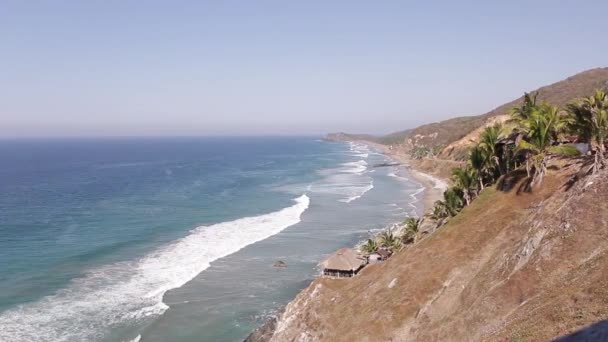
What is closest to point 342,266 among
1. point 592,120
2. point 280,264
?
point 280,264

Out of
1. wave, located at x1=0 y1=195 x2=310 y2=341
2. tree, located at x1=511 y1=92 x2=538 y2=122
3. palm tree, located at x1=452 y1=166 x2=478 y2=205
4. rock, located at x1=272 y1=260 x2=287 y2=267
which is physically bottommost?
rock, located at x1=272 y1=260 x2=287 y2=267

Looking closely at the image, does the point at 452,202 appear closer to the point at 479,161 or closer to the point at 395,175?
the point at 479,161

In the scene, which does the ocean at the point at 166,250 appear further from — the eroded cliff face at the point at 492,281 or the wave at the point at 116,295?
the eroded cliff face at the point at 492,281

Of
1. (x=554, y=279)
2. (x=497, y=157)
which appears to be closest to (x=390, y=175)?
(x=497, y=157)

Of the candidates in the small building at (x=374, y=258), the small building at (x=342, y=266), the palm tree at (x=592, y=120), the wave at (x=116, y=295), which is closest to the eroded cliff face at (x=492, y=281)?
the palm tree at (x=592, y=120)

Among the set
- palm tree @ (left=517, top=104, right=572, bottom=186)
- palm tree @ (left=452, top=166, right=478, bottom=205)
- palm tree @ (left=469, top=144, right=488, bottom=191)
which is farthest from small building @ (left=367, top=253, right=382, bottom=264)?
palm tree @ (left=517, top=104, right=572, bottom=186)

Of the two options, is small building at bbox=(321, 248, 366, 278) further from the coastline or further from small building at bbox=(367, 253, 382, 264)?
the coastline
